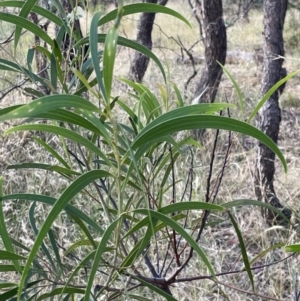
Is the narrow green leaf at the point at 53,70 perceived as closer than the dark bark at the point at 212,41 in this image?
Yes

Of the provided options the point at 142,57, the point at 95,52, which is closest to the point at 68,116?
the point at 95,52

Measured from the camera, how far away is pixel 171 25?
843cm

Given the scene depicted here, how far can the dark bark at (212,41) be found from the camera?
327 centimetres

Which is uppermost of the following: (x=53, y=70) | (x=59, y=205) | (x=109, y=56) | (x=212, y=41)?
(x=212, y=41)

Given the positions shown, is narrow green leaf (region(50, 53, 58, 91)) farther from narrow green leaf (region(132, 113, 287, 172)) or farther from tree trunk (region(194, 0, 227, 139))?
tree trunk (region(194, 0, 227, 139))

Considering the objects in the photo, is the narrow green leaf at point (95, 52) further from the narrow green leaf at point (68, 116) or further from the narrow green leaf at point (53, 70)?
the narrow green leaf at point (53, 70)

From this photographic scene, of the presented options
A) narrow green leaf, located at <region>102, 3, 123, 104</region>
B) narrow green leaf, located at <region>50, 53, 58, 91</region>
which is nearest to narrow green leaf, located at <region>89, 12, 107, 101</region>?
narrow green leaf, located at <region>102, 3, 123, 104</region>

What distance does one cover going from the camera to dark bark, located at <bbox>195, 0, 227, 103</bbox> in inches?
129

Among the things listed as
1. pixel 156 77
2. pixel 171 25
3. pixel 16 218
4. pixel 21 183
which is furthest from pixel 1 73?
pixel 171 25

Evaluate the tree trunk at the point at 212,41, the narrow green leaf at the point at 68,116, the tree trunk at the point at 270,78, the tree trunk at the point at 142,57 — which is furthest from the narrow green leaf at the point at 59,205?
the tree trunk at the point at 142,57

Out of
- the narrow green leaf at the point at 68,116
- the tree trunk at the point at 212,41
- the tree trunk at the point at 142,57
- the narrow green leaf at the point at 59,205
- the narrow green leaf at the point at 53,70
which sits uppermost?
the tree trunk at the point at 142,57

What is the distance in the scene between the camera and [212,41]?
11.1 feet

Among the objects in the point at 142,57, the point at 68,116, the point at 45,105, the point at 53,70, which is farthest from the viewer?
the point at 142,57

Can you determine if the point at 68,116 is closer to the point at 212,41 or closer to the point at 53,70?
the point at 53,70
